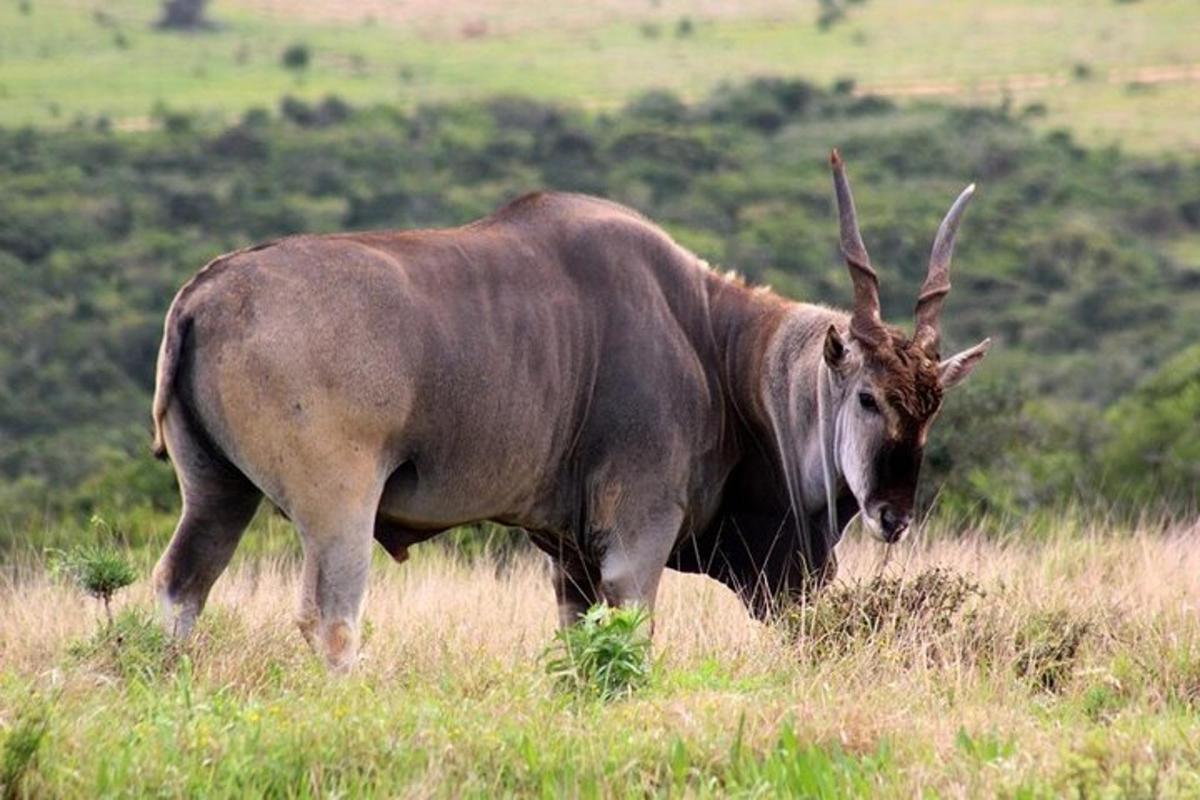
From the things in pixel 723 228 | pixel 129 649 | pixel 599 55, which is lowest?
pixel 599 55

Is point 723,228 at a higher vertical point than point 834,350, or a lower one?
lower

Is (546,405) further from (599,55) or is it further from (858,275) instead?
(599,55)

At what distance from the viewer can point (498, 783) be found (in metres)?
6.15

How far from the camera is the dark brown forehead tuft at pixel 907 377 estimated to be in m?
8.12

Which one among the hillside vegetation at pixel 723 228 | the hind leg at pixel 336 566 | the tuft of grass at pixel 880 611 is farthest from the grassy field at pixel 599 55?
the hind leg at pixel 336 566

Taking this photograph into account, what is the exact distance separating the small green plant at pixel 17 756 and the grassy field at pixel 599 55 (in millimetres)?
57988

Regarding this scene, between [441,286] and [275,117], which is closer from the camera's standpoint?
[441,286]

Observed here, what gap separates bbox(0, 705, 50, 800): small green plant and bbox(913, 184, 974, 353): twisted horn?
3449 millimetres

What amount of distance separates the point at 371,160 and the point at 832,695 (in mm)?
50174

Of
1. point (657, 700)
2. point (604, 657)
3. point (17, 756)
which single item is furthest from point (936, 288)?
point (17, 756)

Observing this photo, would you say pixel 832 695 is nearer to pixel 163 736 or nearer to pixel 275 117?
pixel 163 736

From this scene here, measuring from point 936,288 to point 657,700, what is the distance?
7.23 ft

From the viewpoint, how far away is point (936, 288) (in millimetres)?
8406

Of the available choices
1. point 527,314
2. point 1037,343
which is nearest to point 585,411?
point 527,314
